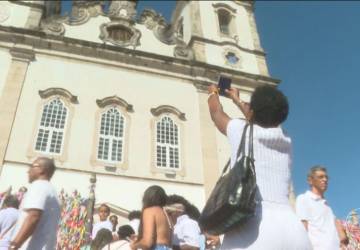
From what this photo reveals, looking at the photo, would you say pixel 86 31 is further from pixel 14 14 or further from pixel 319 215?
pixel 319 215

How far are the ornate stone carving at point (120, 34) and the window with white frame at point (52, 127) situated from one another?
14.3ft

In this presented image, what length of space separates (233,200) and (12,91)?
13.5 m

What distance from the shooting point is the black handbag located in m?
2.05

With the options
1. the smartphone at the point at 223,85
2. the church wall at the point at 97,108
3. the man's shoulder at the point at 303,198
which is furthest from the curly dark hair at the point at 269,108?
the church wall at the point at 97,108

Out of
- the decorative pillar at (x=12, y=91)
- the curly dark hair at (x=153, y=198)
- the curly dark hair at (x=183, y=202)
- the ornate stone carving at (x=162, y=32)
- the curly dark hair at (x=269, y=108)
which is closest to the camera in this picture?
the curly dark hair at (x=269, y=108)

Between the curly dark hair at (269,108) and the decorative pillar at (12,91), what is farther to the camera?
the decorative pillar at (12,91)

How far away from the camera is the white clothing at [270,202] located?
205 centimetres

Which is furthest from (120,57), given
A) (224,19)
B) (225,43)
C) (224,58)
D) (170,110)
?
(224,19)

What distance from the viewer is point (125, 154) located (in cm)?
1384

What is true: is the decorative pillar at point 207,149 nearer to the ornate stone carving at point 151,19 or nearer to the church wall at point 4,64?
the ornate stone carving at point 151,19

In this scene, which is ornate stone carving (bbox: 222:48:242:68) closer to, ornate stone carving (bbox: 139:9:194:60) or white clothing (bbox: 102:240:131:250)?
ornate stone carving (bbox: 139:9:194:60)

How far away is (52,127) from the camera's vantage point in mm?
13664

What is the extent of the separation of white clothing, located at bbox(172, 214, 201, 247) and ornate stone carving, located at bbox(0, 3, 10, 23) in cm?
1469

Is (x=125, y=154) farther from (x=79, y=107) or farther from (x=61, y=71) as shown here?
(x=61, y=71)
